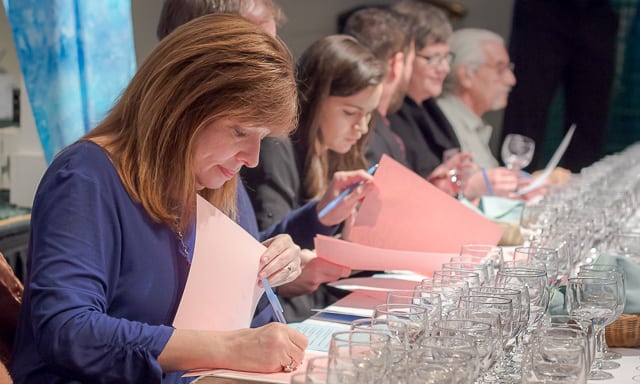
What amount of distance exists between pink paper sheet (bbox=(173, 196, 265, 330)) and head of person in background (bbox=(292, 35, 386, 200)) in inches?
55.9

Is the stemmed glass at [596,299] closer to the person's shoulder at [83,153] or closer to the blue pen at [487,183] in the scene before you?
the person's shoulder at [83,153]

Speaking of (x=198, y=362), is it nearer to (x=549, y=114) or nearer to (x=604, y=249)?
(x=604, y=249)

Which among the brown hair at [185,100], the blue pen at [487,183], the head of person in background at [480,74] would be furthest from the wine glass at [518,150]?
the brown hair at [185,100]

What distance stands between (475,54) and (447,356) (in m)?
4.79

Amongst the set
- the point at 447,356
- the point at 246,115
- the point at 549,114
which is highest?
the point at 246,115

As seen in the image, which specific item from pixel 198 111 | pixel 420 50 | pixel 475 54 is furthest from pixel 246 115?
pixel 475 54

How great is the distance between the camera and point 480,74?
5.69 meters

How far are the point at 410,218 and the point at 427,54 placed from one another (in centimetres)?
269

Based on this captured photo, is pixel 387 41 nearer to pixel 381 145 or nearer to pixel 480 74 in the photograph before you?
pixel 381 145

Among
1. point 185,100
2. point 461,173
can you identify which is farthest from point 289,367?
point 461,173

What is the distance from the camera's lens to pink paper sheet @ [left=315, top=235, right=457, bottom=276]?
2.26 meters

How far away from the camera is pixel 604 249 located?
241 cm

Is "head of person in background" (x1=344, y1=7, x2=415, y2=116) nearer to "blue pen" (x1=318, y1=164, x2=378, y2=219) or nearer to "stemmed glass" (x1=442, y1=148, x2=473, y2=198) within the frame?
"stemmed glass" (x1=442, y1=148, x2=473, y2=198)

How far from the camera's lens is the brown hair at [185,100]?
170 cm
